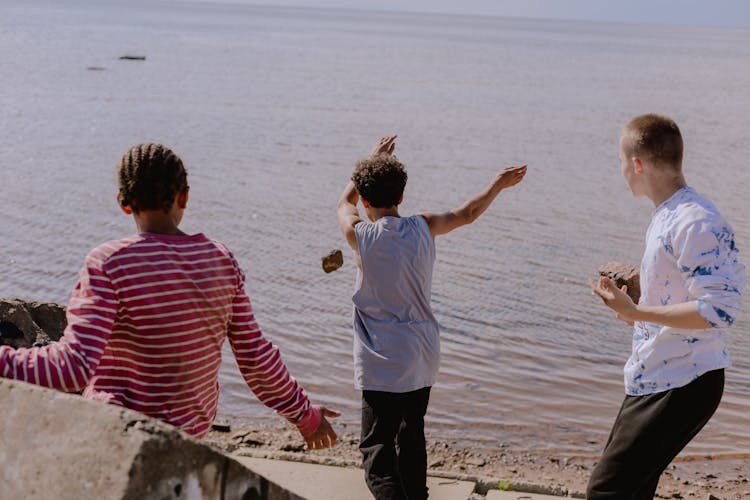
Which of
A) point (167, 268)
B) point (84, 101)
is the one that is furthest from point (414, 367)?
point (84, 101)

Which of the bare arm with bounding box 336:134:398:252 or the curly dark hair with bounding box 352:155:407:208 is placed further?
the bare arm with bounding box 336:134:398:252

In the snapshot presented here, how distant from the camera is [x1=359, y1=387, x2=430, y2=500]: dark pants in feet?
13.3

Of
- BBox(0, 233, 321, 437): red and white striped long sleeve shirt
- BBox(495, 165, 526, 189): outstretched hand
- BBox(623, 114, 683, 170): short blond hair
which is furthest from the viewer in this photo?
BBox(495, 165, 526, 189): outstretched hand

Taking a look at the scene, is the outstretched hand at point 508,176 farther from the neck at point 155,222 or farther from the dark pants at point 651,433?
the neck at point 155,222

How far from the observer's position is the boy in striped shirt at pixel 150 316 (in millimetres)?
2600

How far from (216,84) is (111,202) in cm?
2204

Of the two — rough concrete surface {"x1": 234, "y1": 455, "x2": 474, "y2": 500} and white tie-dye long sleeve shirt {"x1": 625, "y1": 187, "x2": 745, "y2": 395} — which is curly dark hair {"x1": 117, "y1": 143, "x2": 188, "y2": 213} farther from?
rough concrete surface {"x1": 234, "y1": 455, "x2": 474, "y2": 500}

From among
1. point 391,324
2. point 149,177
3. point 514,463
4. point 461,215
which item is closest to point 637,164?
point 461,215

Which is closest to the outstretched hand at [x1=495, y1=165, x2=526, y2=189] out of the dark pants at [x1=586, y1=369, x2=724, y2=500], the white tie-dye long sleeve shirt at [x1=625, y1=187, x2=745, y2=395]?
the white tie-dye long sleeve shirt at [x1=625, y1=187, x2=745, y2=395]

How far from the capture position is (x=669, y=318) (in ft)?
10.8

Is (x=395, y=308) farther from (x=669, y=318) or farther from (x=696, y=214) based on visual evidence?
(x=696, y=214)

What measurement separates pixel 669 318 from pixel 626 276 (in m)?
0.77

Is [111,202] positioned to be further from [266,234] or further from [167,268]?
[167,268]

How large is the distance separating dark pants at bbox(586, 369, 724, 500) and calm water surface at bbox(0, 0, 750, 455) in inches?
121
